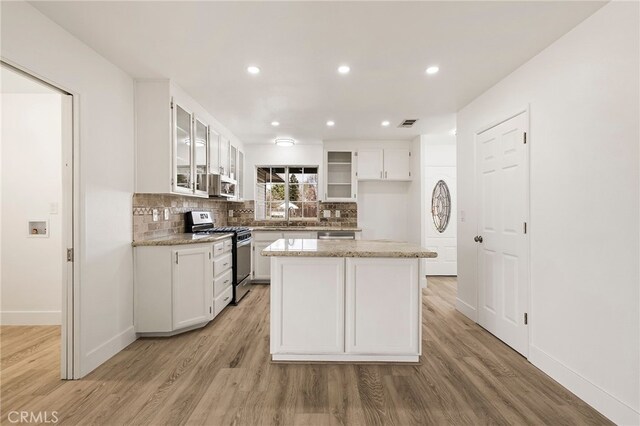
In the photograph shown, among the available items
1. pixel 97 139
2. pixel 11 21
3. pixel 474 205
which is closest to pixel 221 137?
pixel 97 139

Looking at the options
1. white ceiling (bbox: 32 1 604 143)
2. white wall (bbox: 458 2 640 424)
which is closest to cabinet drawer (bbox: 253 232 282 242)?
white ceiling (bbox: 32 1 604 143)

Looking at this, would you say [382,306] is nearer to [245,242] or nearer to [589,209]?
[589,209]

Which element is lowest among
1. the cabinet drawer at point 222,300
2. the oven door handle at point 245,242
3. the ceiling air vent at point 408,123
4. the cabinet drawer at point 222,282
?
the cabinet drawer at point 222,300

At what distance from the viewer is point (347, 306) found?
230cm

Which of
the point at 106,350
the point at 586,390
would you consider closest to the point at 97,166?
the point at 106,350

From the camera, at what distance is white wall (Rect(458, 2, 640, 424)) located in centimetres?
165

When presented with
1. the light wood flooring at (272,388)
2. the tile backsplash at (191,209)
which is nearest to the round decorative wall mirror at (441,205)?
the tile backsplash at (191,209)

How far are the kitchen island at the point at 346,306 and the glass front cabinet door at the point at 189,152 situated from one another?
1471 mm

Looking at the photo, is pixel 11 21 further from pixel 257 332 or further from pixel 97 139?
pixel 257 332

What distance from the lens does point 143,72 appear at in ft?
8.74

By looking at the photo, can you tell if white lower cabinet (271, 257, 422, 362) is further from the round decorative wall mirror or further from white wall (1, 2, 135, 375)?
the round decorative wall mirror

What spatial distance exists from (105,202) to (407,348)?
108 inches

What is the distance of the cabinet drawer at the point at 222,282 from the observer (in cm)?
322

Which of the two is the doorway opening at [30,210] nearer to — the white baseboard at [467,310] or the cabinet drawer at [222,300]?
the cabinet drawer at [222,300]
